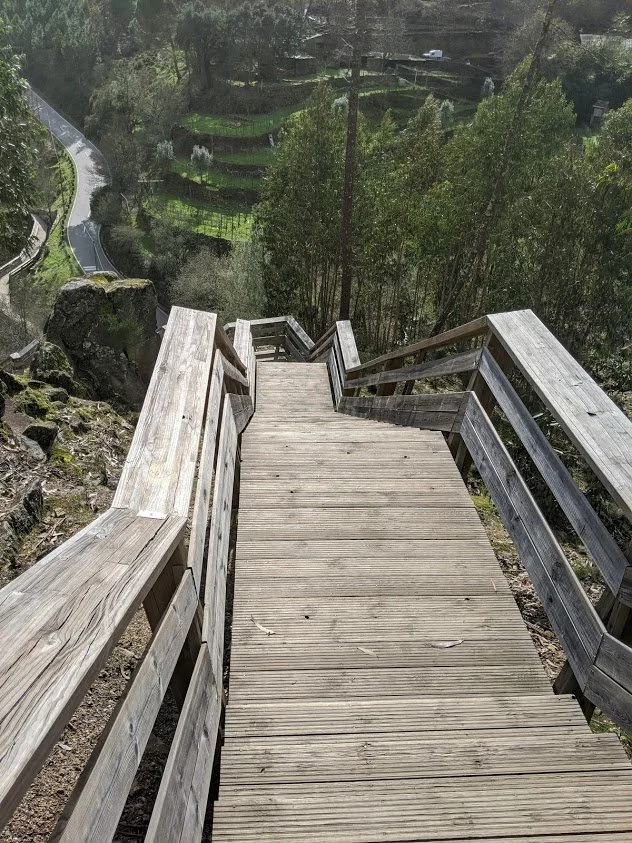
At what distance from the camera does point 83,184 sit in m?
48.0

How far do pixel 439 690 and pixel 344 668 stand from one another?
352mm

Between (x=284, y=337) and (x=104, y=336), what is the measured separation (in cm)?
378

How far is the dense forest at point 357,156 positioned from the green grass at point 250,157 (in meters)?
0.19

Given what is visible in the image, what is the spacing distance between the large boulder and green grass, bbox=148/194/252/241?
23795mm

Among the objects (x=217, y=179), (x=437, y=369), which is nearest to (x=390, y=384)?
(x=437, y=369)

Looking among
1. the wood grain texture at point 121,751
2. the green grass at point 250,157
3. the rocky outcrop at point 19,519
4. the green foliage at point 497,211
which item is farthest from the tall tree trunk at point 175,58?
the wood grain texture at point 121,751

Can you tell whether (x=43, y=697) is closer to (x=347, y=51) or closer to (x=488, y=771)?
(x=488, y=771)

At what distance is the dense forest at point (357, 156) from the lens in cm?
1307

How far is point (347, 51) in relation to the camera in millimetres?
49531

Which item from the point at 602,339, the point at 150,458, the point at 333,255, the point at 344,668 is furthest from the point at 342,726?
the point at 333,255

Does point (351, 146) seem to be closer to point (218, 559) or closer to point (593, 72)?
point (218, 559)

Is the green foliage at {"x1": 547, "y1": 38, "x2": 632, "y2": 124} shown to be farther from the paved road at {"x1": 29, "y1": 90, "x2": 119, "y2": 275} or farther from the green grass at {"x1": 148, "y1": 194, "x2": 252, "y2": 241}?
the paved road at {"x1": 29, "y1": 90, "x2": 119, "y2": 275}

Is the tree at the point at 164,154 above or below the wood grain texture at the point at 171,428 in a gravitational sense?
below

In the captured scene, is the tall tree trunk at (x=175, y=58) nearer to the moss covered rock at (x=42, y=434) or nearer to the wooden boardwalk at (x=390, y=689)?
the moss covered rock at (x=42, y=434)
